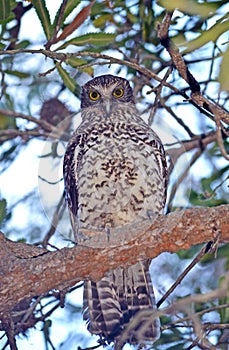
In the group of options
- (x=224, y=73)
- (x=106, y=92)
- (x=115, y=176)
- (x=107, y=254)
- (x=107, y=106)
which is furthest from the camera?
(x=106, y=92)

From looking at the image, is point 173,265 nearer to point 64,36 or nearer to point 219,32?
point 64,36

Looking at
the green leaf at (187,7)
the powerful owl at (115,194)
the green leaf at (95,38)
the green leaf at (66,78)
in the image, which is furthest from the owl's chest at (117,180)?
the green leaf at (187,7)

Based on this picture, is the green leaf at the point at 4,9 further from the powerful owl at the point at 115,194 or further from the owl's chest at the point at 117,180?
the owl's chest at the point at 117,180

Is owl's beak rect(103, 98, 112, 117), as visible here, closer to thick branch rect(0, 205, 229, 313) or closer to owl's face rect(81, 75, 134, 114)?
owl's face rect(81, 75, 134, 114)

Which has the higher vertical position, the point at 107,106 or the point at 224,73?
the point at 107,106

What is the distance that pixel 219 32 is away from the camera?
6.72 feet

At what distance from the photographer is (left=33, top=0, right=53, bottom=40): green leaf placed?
387cm

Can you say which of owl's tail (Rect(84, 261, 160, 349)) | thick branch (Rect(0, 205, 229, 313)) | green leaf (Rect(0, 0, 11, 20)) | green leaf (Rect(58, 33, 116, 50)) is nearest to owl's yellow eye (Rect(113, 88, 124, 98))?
green leaf (Rect(58, 33, 116, 50))

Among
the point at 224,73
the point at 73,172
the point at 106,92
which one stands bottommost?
the point at 224,73

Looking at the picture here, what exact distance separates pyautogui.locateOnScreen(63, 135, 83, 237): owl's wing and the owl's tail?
0.35 metres

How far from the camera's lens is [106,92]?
14.1 feet

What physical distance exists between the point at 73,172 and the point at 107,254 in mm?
837

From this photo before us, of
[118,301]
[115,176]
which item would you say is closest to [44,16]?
[115,176]

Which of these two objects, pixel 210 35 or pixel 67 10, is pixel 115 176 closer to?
pixel 67 10
